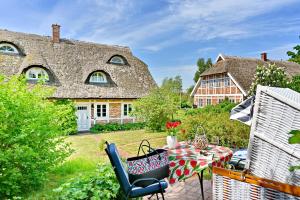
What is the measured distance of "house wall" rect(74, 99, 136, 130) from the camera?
59.8 ft

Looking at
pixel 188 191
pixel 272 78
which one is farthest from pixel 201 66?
pixel 188 191

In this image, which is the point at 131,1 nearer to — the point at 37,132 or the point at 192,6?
the point at 192,6

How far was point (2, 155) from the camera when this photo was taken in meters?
3.97

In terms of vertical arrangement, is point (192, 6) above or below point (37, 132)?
above

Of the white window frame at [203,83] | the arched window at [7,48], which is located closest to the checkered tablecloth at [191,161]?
the arched window at [7,48]

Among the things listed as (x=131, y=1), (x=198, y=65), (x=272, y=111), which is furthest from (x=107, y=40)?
(x=198, y=65)

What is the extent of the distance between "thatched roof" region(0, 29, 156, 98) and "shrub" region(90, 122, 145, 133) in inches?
87.2

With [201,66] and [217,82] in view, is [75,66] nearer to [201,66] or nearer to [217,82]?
[217,82]

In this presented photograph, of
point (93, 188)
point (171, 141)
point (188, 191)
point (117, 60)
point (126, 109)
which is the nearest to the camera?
point (93, 188)

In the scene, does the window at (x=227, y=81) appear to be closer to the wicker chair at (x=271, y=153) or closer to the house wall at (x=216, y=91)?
the house wall at (x=216, y=91)

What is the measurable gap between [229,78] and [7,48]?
21474 millimetres

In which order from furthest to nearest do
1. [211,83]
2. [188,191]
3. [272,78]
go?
[211,83] → [272,78] → [188,191]

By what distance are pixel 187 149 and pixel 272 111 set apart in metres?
2.33

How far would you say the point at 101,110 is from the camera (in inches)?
740
